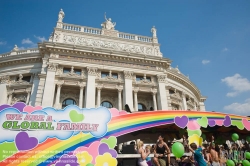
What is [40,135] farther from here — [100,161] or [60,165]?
[100,161]

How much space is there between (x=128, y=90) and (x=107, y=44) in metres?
7.64

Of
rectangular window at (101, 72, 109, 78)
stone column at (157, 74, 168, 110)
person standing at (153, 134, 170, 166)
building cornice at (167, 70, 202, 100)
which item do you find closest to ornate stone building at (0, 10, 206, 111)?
stone column at (157, 74, 168, 110)

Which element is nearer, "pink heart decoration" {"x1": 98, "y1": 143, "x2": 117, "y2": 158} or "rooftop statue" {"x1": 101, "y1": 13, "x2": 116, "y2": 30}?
"pink heart decoration" {"x1": 98, "y1": 143, "x2": 117, "y2": 158}

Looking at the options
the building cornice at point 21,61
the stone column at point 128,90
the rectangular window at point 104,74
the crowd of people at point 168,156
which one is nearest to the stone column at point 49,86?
the building cornice at point 21,61

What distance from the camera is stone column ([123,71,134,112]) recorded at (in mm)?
21466

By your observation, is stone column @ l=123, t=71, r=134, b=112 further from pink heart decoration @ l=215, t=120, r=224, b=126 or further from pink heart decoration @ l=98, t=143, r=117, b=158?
pink heart decoration @ l=98, t=143, r=117, b=158

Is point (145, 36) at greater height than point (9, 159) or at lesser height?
greater

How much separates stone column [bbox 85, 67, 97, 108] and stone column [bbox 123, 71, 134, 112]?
420 cm

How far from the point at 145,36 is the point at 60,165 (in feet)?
80.8

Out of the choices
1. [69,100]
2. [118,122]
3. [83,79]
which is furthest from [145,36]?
[118,122]

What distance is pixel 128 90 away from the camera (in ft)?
72.6

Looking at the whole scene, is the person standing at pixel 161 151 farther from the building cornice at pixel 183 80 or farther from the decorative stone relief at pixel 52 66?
the building cornice at pixel 183 80

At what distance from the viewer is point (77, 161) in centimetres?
623

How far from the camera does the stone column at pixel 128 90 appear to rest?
21.5 meters
